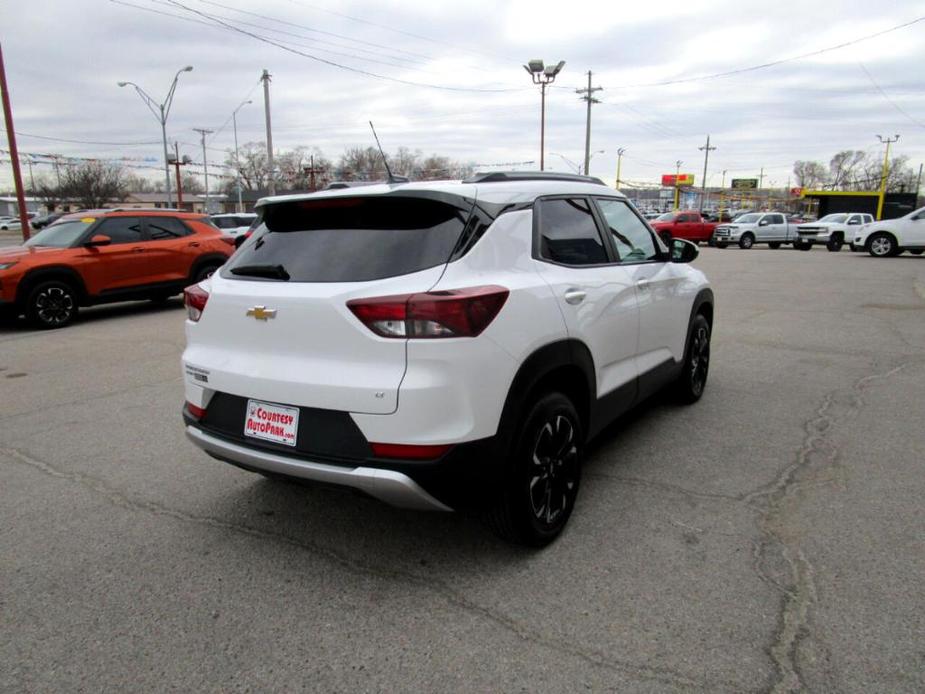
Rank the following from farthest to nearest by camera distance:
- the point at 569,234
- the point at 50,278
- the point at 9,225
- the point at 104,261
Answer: the point at 9,225
the point at 104,261
the point at 50,278
the point at 569,234

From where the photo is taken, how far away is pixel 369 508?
11.9 feet

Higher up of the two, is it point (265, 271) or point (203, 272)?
point (265, 271)

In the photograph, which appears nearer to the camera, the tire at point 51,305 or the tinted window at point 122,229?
the tire at point 51,305

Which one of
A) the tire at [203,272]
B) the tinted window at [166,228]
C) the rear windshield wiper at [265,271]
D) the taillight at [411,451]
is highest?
the rear windshield wiper at [265,271]

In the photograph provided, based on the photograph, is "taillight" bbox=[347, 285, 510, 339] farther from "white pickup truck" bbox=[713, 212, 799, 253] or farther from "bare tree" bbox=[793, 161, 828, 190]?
"bare tree" bbox=[793, 161, 828, 190]

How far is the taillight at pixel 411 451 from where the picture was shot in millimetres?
2580

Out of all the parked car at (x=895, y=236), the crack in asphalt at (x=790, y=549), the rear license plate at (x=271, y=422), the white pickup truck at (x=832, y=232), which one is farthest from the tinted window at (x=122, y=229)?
the white pickup truck at (x=832, y=232)

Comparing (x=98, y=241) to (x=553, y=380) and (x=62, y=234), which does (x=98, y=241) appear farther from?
(x=553, y=380)

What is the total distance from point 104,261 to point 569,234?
9177mm

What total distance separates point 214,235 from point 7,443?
25.9 feet

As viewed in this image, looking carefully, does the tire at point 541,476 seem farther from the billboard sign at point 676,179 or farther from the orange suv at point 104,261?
the billboard sign at point 676,179

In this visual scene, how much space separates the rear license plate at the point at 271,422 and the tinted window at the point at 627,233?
226 centimetres

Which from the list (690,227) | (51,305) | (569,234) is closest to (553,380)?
(569,234)

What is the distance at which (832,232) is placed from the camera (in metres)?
30.5
